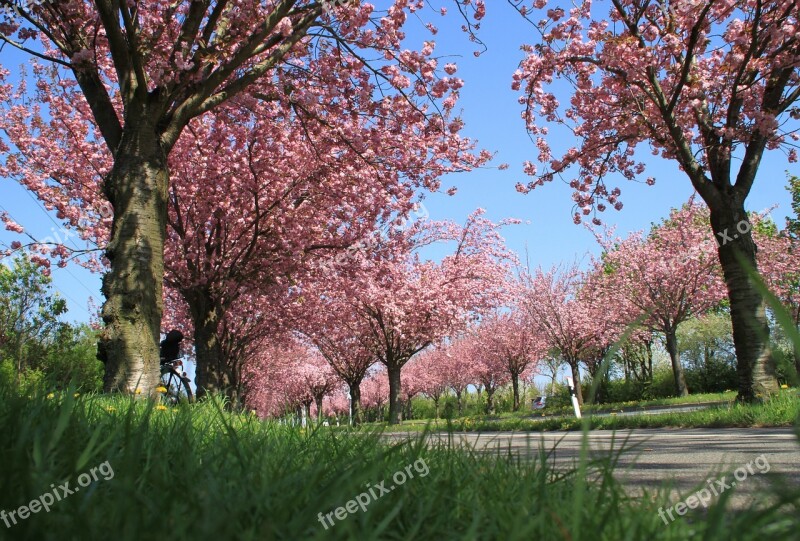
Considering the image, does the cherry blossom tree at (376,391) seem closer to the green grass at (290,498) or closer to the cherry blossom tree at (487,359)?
the cherry blossom tree at (487,359)

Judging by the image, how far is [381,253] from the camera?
16156 millimetres

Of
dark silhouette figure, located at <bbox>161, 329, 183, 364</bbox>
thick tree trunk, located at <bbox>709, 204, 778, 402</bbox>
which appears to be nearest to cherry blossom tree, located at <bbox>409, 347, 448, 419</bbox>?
dark silhouette figure, located at <bbox>161, 329, 183, 364</bbox>

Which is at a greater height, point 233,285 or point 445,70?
point 445,70

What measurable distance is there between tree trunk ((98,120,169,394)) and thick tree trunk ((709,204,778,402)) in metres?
8.23

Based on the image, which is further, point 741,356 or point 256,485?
point 741,356

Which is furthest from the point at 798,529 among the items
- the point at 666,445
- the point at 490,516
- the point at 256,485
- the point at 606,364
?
the point at 666,445

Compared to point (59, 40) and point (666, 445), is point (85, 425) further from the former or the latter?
point (59, 40)

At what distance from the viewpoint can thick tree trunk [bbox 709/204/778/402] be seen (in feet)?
29.6

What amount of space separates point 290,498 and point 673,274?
91.6ft

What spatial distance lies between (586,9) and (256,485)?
1130cm

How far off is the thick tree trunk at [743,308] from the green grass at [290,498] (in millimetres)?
8153

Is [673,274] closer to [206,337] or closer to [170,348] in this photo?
[206,337]

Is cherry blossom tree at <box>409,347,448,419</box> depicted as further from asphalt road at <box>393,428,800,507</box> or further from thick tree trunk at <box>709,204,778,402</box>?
asphalt road at <box>393,428,800,507</box>

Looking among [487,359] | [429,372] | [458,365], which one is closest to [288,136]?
[487,359]
